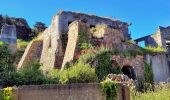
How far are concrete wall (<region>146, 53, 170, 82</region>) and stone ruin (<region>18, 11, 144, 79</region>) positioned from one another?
150cm

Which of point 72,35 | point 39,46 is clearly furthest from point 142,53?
point 39,46

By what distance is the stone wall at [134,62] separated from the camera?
25034 millimetres

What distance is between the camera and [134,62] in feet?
85.5

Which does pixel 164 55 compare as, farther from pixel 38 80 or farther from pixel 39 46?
pixel 38 80

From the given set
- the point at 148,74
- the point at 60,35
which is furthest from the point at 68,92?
the point at 60,35

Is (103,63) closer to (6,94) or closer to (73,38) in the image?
(73,38)

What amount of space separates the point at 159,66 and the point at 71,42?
7079 mm

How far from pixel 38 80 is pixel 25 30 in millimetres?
22644

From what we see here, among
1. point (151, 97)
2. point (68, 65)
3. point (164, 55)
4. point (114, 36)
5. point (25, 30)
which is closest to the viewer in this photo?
point (151, 97)

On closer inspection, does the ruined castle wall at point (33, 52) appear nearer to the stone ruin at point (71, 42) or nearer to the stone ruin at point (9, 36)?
the stone ruin at point (71, 42)

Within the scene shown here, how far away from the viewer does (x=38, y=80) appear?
18.4m

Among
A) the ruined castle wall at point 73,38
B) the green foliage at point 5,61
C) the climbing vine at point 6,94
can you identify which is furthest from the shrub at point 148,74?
the climbing vine at point 6,94

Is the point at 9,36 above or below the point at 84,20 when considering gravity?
below

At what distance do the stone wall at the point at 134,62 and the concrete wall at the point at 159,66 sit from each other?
1.22 meters
